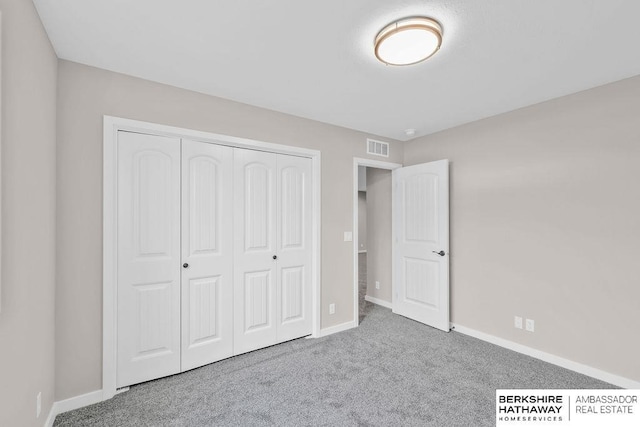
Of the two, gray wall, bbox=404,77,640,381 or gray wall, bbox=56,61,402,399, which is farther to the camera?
gray wall, bbox=404,77,640,381

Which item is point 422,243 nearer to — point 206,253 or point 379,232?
point 379,232

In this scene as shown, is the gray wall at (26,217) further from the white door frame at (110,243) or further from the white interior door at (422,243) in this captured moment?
the white interior door at (422,243)

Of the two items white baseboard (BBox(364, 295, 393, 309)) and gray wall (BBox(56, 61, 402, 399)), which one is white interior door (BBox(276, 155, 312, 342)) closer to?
gray wall (BBox(56, 61, 402, 399))

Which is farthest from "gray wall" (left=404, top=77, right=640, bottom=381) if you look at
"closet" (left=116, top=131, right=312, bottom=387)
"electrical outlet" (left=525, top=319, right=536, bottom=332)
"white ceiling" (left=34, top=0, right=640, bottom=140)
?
"closet" (left=116, top=131, right=312, bottom=387)

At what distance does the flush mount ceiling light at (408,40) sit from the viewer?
1.61m

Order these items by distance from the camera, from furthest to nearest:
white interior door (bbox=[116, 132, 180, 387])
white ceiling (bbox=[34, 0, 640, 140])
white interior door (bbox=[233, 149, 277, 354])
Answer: white interior door (bbox=[233, 149, 277, 354]) < white interior door (bbox=[116, 132, 180, 387]) < white ceiling (bbox=[34, 0, 640, 140])

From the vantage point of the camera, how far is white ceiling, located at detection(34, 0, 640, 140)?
1.53 meters

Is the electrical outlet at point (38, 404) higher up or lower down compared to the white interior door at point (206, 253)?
lower down

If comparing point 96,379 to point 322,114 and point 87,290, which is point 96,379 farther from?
point 322,114

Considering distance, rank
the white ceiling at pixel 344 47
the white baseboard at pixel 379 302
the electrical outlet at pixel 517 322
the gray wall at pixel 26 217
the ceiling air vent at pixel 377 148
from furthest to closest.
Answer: the white baseboard at pixel 379 302
the ceiling air vent at pixel 377 148
the electrical outlet at pixel 517 322
the white ceiling at pixel 344 47
the gray wall at pixel 26 217

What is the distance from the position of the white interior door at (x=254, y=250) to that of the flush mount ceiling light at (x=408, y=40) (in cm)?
156

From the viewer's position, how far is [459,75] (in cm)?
223

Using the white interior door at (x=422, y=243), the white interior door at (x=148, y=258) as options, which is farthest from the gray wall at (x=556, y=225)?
the white interior door at (x=148, y=258)

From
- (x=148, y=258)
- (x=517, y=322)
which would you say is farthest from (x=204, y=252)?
(x=517, y=322)
